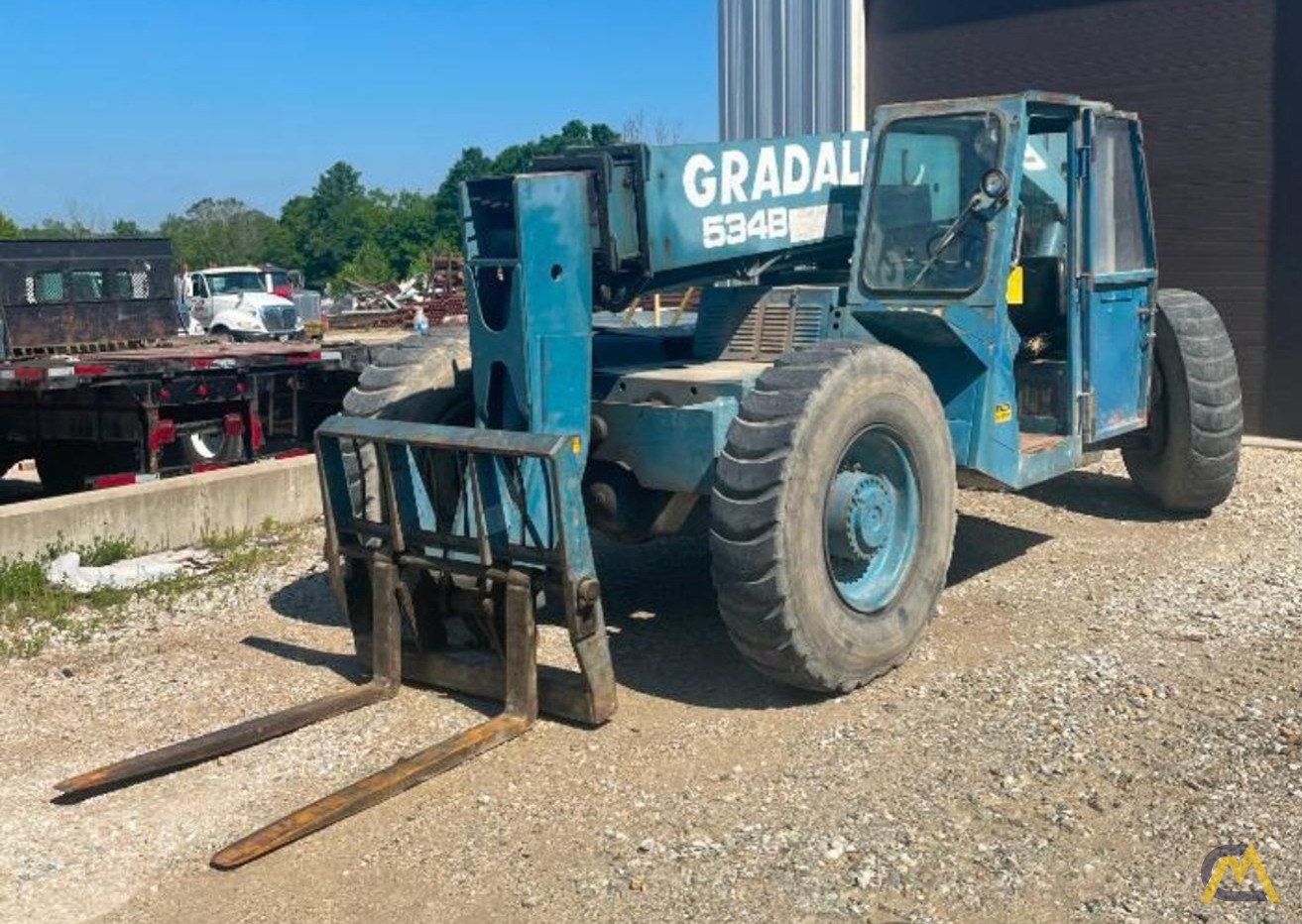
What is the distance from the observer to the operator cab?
660cm

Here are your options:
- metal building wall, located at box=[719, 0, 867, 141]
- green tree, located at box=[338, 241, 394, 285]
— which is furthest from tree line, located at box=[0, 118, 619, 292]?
metal building wall, located at box=[719, 0, 867, 141]

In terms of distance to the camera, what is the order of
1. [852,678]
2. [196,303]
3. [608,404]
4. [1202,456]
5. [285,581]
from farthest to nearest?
[196,303] → [1202,456] → [285,581] → [608,404] → [852,678]

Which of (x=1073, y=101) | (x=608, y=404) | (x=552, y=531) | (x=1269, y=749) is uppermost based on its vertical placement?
(x=1073, y=101)

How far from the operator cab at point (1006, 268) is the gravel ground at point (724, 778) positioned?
0.97m

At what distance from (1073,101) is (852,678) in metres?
3.28

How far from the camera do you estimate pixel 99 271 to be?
13.5 m

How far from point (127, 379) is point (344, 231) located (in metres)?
58.9

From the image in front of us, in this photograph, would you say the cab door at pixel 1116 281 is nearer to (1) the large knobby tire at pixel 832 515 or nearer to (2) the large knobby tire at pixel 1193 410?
(2) the large knobby tire at pixel 1193 410

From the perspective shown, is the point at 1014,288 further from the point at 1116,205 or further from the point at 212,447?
the point at 212,447

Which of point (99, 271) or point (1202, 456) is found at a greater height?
point (99, 271)

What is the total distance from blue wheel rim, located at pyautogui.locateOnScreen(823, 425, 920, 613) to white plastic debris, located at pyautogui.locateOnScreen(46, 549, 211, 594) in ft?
14.0

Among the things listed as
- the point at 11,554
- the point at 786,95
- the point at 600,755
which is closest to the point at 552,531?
the point at 600,755

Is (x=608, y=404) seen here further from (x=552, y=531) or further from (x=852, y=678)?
(x=852, y=678)

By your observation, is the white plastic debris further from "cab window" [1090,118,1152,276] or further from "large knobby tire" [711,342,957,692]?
"cab window" [1090,118,1152,276]
